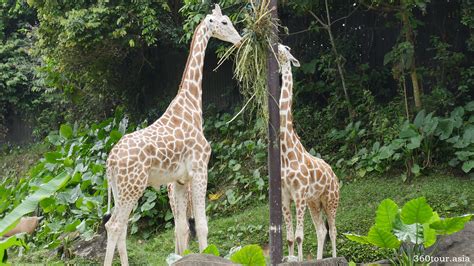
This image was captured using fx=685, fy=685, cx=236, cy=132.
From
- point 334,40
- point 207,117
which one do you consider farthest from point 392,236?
point 207,117

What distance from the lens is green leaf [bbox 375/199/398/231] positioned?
5.81 metres

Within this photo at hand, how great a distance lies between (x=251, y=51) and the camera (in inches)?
234

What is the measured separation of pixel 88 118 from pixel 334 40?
21.7 ft

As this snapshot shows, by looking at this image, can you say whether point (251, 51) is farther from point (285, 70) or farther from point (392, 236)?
point (392, 236)

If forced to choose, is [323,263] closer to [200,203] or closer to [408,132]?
[200,203]

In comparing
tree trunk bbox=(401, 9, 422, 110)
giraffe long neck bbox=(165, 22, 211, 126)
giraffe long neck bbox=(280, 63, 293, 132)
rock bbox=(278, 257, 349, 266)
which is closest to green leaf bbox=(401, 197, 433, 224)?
rock bbox=(278, 257, 349, 266)

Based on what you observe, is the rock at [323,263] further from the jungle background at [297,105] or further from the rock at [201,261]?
the jungle background at [297,105]

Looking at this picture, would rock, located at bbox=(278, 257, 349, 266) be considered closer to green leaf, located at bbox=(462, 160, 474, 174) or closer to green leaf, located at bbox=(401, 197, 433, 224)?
green leaf, located at bbox=(401, 197, 433, 224)

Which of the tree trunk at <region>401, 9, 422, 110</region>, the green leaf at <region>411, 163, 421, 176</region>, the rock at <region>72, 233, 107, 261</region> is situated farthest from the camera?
the tree trunk at <region>401, 9, 422, 110</region>

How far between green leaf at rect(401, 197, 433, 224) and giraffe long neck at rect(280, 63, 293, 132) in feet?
5.68

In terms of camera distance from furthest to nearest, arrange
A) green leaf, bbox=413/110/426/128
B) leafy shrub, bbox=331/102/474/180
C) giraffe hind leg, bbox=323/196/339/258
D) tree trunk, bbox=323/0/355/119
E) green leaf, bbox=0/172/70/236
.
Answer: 1. tree trunk, bbox=323/0/355/119
2. green leaf, bbox=413/110/426/128
3. leafy shrub, bbox=331/102/474/180
4. giraffe hind leg, bbox=323/196/339/258
5. green leaf, bbox=0/172/70/236

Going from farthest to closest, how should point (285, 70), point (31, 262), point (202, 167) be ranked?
point (31, 262), point (285, 70), point (202, 167)

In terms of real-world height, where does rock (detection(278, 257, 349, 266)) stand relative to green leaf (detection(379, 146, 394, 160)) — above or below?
below

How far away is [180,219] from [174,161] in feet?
2.01
